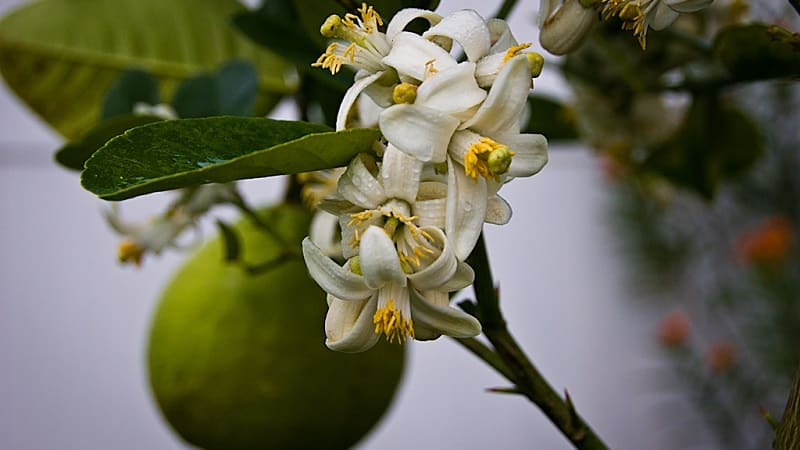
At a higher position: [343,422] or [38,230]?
[343,422]

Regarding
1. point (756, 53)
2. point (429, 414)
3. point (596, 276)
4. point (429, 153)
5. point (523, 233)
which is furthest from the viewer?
point (596, 276)

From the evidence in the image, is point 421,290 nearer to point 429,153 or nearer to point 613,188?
point 429,153

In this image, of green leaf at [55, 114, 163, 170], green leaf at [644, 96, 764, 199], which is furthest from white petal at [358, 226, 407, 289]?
green leaf at [644, 96, 764, 199]

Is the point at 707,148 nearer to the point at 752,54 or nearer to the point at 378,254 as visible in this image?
the point at 752,54

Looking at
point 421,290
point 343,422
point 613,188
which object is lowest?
point 613,188

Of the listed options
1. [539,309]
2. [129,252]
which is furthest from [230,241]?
[539,309]

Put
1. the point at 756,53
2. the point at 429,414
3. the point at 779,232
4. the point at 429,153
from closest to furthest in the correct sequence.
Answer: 1. the point at 429,153
2. the point at 756,53
3. the point at 779,232
4. the point at 429,414

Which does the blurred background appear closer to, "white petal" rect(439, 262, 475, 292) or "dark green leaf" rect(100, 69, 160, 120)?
"dark green leaf" rect(100, 69, 160, 120)


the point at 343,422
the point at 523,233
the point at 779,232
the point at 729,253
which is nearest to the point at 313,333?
the point at 343,422
